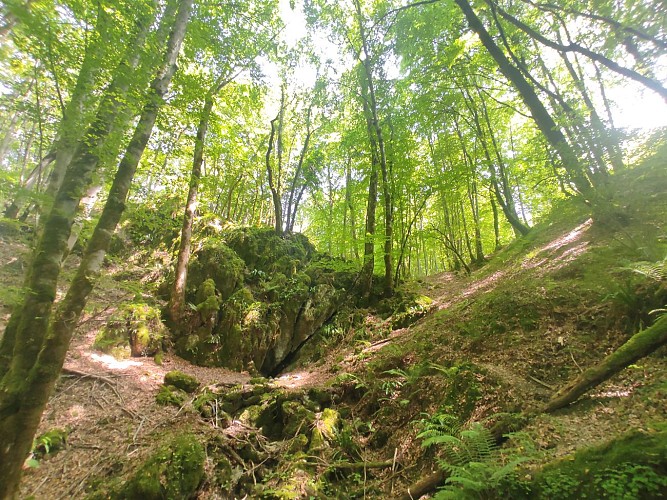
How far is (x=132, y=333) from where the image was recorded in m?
7.97

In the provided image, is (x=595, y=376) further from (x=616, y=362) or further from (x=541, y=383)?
(x=541, y=383)

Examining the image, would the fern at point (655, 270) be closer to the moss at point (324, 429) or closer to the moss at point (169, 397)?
the moss at point (324, 429)

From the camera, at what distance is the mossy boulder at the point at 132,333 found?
7.46 m

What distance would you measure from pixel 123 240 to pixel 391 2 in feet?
46.7

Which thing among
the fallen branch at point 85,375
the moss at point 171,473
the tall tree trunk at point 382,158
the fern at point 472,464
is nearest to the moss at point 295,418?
the moss at point 171,473

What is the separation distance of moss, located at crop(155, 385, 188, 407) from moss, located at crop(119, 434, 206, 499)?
159 cm

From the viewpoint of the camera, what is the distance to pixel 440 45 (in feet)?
28.5

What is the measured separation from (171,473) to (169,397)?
2297 mm

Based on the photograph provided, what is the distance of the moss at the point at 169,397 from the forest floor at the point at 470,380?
0.14 meters

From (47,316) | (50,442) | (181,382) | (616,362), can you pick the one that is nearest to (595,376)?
(616,362)

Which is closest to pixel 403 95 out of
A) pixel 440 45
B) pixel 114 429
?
pixel 440 45

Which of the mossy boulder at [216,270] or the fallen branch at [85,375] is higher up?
the mossy boulder at [216,270]

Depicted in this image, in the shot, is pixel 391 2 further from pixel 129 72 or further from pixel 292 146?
pixel 129 72

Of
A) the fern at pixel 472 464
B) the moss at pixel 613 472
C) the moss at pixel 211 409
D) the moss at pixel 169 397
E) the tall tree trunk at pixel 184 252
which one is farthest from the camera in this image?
the tall tree trunk at pixel 184 252
